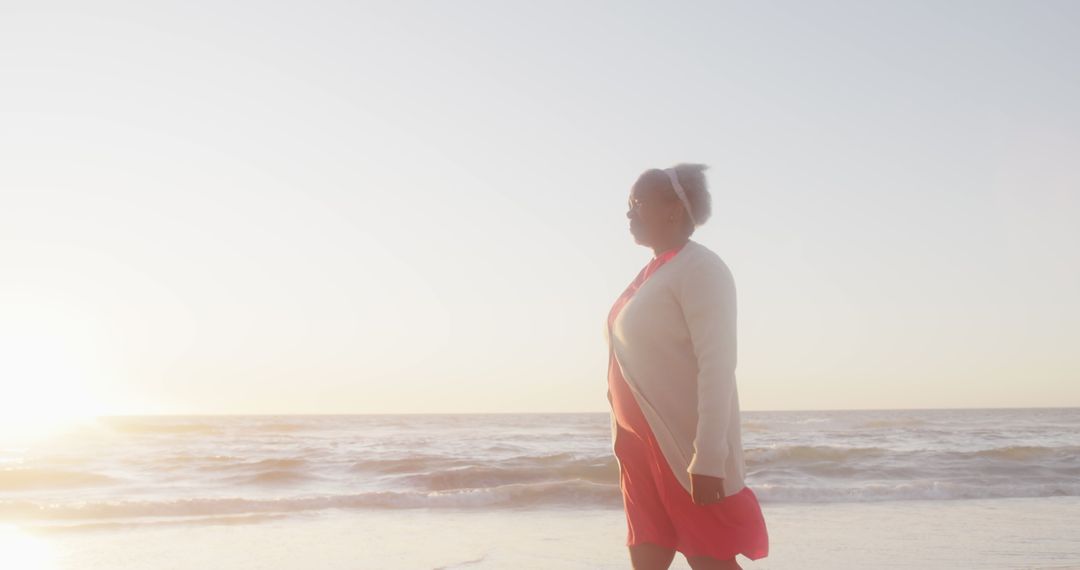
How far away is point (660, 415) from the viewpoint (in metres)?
2.43

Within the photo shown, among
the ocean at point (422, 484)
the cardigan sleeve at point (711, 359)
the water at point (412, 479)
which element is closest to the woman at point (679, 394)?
the cardigan sleeve at point (711, 359)

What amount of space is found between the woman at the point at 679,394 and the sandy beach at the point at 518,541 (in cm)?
364

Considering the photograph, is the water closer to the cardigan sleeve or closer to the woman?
the woman

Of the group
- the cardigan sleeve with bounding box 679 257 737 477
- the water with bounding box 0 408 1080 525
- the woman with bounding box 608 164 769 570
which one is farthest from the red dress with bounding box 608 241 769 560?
the water with bounding box 0 408 1080 525

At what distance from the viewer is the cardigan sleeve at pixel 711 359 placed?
7.57 feet

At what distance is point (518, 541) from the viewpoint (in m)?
7.42

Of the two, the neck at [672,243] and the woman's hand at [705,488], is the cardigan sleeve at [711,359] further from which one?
the neck at [672,243]

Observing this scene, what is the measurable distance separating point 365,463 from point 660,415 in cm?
1383

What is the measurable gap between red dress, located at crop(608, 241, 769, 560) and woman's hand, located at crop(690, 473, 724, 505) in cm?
6

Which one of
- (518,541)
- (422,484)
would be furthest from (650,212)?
(422,484)

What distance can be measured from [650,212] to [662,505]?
0.77 meters

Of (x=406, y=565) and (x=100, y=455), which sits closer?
(x=406, y=565)

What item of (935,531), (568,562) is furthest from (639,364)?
(935,531)

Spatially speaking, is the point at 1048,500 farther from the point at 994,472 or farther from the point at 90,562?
the point at 90,562
